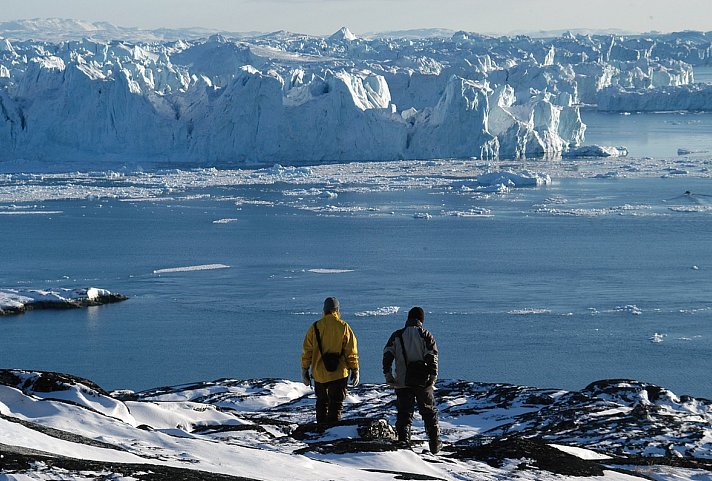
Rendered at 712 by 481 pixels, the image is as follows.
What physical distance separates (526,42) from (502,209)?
3198 inches

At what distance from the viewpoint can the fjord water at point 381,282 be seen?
556 inches

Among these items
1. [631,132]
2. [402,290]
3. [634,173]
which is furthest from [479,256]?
[631,132]

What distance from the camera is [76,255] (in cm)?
2403

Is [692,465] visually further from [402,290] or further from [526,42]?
[526,42]

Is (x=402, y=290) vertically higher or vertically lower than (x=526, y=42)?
lower

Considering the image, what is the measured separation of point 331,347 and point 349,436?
484 mm

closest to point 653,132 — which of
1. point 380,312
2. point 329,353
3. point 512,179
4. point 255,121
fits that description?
point 512,179

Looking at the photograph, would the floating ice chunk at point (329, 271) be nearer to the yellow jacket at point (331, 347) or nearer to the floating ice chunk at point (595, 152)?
the yellow jacket at point (331, 347)

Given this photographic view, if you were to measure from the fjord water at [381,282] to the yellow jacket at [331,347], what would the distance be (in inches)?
272

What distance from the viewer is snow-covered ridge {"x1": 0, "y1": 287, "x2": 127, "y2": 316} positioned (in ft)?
59.1

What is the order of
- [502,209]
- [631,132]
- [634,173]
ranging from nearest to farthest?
[502,209] → [634,173] → [631,132]

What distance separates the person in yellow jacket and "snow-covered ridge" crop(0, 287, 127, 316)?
12942 millimetres

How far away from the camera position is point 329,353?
19.4 feet

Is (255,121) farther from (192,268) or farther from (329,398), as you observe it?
(329,398)
